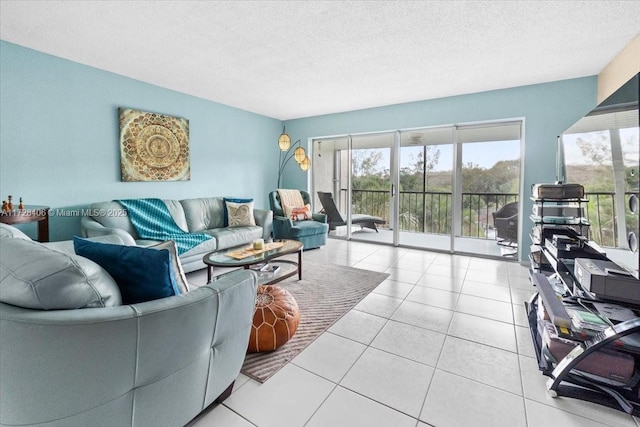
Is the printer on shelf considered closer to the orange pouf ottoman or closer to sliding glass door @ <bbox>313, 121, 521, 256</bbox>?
the orange pouf ottoman

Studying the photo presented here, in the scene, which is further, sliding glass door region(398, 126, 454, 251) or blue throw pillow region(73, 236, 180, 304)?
sliding glass door region(398, 126, 454, 251)

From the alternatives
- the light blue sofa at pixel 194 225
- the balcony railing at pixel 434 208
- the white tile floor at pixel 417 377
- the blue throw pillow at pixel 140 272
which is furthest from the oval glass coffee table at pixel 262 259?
the balcony railing at pixel 434 208

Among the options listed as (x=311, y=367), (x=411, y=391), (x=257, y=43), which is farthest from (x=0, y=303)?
(x=257, y=43)

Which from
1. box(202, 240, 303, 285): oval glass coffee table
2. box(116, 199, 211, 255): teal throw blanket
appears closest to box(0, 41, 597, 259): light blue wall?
box(116, 199, 211, 255): teal throw blanket

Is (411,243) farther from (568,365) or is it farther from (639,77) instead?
(639,77)

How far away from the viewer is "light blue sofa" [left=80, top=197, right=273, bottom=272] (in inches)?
121

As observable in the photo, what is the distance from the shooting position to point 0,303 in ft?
2.94

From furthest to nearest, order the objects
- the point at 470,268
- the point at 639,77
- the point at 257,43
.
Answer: the point at 470,268 → the point at 257,43 → the point at 639,77

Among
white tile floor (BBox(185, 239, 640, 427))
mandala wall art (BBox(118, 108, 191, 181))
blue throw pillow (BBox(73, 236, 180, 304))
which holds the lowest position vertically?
white tile floor (BBox(185, 239, 640, 427))

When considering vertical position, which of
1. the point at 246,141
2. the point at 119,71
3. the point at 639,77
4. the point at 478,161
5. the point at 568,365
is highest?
the point at 119,71

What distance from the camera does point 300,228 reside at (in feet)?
15.0

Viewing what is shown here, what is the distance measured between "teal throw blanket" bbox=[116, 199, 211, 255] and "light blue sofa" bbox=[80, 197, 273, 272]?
0.06m

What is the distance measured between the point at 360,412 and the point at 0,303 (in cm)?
150

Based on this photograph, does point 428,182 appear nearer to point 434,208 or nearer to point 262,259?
point 434,208
